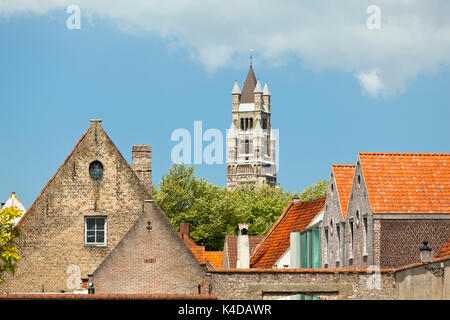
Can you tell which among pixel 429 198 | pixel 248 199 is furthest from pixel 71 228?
pixel 248 199

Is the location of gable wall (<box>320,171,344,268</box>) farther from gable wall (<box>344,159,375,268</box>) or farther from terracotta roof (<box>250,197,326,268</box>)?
terracotta roof (<box>250,197,326,268</box>)

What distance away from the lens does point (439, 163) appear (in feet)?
158

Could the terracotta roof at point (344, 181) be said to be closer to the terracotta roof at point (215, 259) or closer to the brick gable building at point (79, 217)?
the brick gable building at point (79, 217)

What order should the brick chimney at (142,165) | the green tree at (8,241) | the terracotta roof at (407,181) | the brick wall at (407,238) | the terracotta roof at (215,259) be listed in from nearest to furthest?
1. the brick wall at (407,238)
2. the terracotta roof at (407,181)
3. the green tree at (8,241)
4. the brick chimney at (142,165)
5. the terracotta roof at (215,259)

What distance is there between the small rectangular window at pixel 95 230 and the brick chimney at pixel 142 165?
3.50m

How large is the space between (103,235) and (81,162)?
371 cm

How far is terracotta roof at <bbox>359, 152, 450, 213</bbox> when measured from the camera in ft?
147

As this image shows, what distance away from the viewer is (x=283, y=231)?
200 feet

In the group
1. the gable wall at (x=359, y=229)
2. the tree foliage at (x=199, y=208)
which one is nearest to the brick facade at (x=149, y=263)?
the gable wall at (x=359, y=229)

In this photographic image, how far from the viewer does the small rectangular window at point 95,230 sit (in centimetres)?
5094

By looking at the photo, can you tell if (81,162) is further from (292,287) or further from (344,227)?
(292,287)

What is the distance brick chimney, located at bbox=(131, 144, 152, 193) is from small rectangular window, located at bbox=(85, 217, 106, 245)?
3502 millimetres

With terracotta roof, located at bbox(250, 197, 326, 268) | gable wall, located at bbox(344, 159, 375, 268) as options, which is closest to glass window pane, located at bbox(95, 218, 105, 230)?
terracotta roof, located at bbox(250, 197, 326, 268)

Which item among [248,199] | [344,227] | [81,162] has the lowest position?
[344,227]
